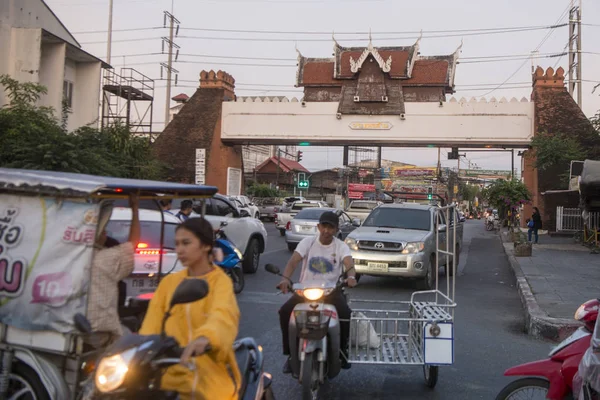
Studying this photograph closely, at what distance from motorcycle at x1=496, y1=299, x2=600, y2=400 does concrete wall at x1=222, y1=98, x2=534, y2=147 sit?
28697 mm

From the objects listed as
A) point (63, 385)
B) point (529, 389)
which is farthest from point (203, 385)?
point (529, 389)

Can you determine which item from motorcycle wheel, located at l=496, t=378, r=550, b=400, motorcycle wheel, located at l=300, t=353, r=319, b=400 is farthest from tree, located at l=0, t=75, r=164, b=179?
motorcycle wheel, located at l=496, t=378, r=550, b=400

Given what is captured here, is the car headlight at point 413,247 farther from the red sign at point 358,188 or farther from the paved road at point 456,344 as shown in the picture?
the red sign at point 358,188

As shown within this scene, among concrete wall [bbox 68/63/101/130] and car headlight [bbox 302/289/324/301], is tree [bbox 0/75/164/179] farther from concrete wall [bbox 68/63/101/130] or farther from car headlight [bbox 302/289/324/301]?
car headlight [bbox 302/289/324/301]

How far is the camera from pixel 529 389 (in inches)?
162

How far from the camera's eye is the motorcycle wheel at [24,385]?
3799 mm

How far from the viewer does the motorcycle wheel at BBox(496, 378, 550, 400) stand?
4.04 meters

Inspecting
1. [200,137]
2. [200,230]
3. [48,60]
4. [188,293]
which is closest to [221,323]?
[188,293]

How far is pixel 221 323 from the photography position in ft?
9.59

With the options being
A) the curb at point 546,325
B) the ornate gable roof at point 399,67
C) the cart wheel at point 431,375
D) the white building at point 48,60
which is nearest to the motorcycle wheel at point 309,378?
the cart wheel at point 431,375

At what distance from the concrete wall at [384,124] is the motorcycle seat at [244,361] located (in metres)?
29.5

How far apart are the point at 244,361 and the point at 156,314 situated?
0.73 m

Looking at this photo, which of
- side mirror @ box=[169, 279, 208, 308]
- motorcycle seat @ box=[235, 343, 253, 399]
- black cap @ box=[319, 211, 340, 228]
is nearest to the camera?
side mirror @ box=[169, 279, 208, 308]

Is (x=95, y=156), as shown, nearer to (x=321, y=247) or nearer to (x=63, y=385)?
(x=321, y=247)
